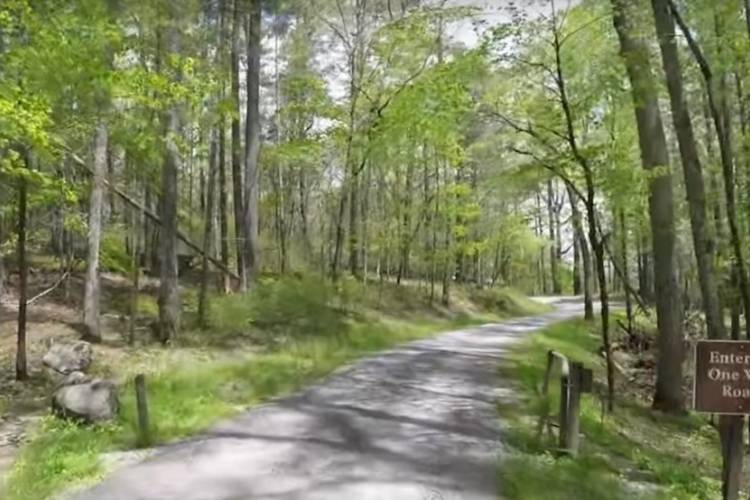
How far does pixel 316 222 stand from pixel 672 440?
118ft

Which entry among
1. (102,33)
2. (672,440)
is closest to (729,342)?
(672,440)

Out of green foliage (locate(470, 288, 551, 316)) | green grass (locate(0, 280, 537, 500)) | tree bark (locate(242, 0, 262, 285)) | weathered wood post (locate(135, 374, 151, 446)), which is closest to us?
green grass (locate(0, 280, 537, 500))

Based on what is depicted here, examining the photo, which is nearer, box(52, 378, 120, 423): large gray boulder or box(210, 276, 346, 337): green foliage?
box(52, 378, 120, 423): large gray boulder

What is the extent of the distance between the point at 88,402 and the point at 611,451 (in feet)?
22.5

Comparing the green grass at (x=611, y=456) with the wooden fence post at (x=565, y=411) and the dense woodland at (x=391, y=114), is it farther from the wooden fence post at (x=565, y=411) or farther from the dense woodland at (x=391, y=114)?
the dense woodland at (x=391, y=114)

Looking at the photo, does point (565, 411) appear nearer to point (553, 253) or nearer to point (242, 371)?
point (242, 371)

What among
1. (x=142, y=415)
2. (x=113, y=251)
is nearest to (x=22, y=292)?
(x=142, y=415)

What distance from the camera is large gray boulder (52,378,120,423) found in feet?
31.1

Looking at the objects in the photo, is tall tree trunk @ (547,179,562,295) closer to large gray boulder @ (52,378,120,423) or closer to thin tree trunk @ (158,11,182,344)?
thin tree trunk @ (158,11,182,344)

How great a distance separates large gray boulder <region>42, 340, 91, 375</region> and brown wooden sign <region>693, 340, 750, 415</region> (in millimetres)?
10963

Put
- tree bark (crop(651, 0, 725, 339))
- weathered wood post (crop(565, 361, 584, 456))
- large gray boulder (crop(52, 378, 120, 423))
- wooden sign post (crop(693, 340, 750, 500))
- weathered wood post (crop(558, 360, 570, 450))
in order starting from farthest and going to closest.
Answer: tree bark (crop(651, 0, 725, 339))
large gray boulder (crop(52, 378, 120, 423))
weathered wood post (crop(558, 360, 570, 450))
weathered wood post (crop(565, 361, 584, 456))
wooden sign post (crop(693, 340, 750, 500))

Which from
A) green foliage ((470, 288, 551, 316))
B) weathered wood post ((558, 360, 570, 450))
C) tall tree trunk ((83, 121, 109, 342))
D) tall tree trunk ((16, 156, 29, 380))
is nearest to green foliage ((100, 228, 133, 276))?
tall tree trunk ((83, 121, 109, 342))

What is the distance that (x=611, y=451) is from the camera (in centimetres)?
953

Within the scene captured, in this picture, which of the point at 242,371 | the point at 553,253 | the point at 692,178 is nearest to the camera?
the point at 692,178
